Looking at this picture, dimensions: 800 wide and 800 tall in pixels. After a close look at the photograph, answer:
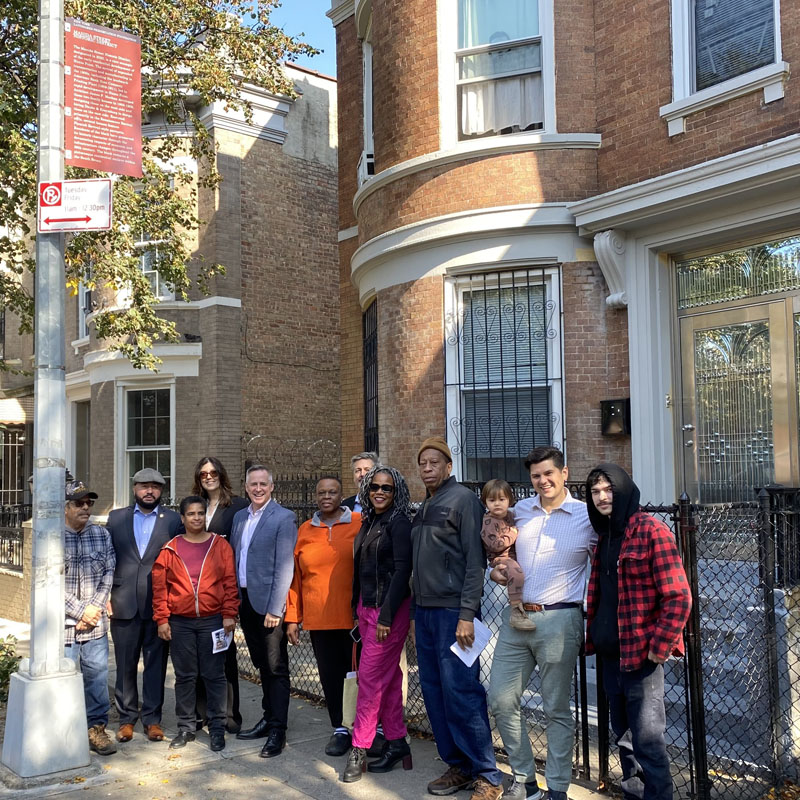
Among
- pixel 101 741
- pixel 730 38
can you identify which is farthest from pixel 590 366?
pixel 101 741

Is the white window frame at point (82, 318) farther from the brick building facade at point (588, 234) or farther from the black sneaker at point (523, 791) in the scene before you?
the black sneaker at point (523, 791)

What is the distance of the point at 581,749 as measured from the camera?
5.81m

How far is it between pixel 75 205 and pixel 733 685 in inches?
206

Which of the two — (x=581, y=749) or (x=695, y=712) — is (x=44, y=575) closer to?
(x=581, y=749)

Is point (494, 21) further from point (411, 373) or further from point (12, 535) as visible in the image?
point (12, 535)

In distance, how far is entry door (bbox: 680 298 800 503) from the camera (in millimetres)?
8211

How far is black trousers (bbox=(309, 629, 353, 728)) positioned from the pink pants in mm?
426

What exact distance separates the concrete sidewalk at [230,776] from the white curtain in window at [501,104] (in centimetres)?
628

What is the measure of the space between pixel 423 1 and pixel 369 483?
636 cm

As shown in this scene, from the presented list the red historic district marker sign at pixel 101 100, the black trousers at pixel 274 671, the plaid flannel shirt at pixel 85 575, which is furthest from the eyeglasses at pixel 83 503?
the red historic district marker sign at pixel 101 100

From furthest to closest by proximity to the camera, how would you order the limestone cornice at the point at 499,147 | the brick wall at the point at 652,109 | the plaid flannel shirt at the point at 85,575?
the limestone cornice at the point at 499,147 < the brick wall at the point at 652,109 < the plaid flannel shirt at the point at 85,575

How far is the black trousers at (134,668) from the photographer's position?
21.6ft

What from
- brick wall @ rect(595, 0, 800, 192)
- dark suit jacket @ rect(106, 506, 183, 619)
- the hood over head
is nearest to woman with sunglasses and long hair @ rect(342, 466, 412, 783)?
the hood over head

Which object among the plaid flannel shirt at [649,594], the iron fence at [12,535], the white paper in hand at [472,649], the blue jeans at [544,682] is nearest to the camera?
the plaid flannel shirt at [649,594]
